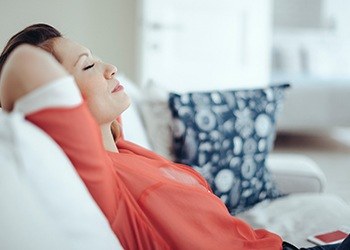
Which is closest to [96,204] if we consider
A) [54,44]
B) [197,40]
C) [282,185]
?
[54,44]

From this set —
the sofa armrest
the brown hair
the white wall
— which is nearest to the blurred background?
the white wall

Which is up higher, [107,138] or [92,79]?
[92,79]

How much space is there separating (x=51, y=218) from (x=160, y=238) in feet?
0.91

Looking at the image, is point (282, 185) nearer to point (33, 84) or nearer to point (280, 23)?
point (33, 84)

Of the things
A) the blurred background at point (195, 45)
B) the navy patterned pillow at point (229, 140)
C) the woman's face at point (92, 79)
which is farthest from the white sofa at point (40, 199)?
the blurred background at point (195, 45)

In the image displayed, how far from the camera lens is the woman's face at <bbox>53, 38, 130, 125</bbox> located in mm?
1099

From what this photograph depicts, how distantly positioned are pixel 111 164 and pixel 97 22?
2.95m

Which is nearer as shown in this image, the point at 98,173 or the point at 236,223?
the point at 98,173

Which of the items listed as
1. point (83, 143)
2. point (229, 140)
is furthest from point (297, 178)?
point (83, 143)

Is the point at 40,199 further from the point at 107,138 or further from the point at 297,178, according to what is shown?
the point at 297,178

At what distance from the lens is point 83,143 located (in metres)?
0.83

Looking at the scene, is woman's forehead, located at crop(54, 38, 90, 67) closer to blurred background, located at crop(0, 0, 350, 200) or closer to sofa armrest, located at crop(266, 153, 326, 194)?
sofa armrest, located at crop(266, 153, 326, 194)

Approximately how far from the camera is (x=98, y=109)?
1111mm

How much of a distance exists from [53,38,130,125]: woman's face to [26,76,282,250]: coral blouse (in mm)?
100
